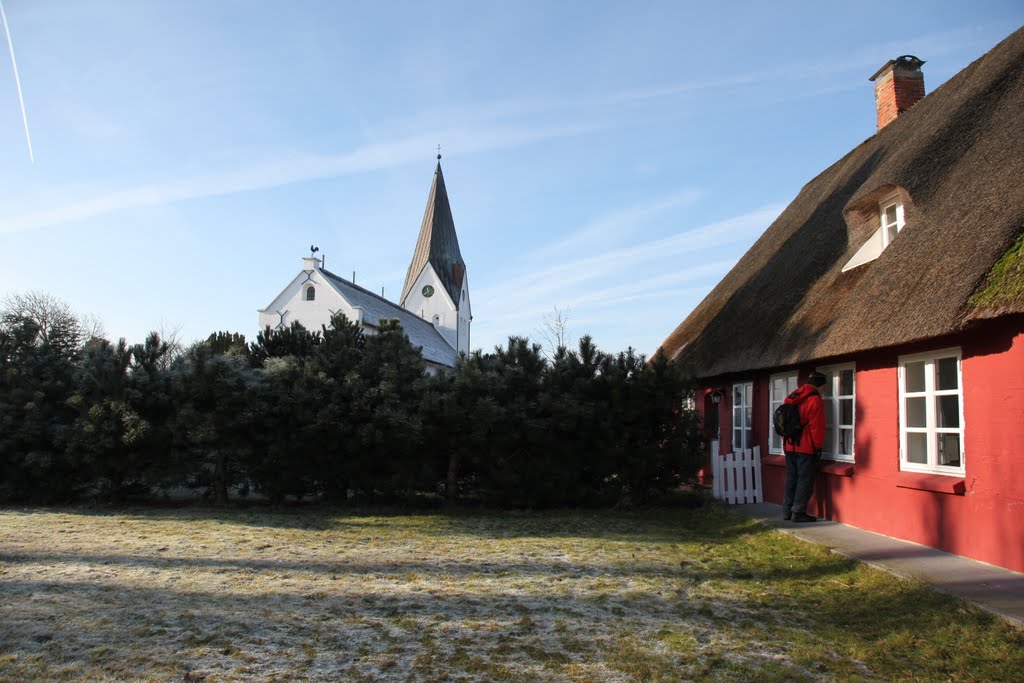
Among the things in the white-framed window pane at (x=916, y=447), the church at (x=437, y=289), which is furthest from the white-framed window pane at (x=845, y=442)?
the church at (x=437, y=289)

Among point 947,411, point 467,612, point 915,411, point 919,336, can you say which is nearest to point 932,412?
point 947,411

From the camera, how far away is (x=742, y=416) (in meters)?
11.9

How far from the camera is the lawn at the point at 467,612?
3885 millimetres

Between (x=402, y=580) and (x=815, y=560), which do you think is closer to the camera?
(x=402, y=580)

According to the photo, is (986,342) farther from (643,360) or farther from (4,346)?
(4,346)

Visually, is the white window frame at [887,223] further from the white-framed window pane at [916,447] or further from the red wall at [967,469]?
the white-framed window pane at [916,447]

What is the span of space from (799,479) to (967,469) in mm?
2405

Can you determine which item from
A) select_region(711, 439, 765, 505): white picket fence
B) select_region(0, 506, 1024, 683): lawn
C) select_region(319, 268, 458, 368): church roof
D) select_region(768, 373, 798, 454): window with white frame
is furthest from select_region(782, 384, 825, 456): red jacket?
select_region(319, 268, 458, 368): church roof

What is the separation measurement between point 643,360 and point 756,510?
278 cm

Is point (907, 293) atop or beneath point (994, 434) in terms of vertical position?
atop

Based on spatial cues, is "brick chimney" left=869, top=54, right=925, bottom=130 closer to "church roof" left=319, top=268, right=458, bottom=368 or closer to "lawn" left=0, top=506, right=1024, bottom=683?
"lawn" left=0, top=506, right=1024, bottom=683

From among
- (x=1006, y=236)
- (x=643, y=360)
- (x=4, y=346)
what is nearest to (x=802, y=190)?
(x=643, y=360)

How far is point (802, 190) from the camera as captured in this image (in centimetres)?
1703

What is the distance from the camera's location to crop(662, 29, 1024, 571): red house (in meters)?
5.98
